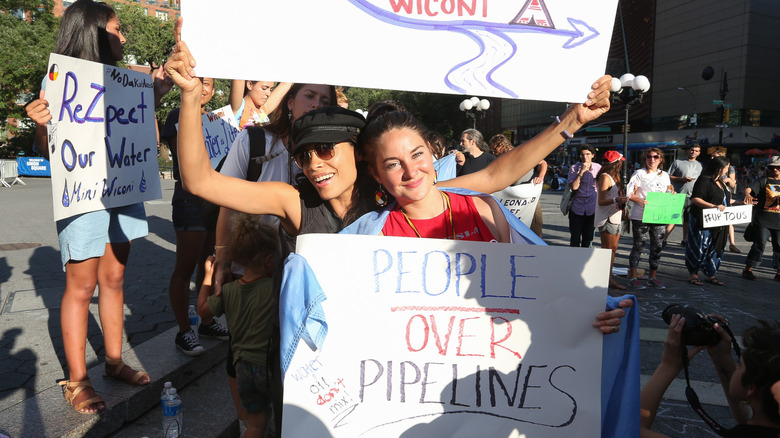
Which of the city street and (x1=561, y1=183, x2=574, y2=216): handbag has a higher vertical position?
(x1=561, y1=183, x2=574, y2=216): handbag

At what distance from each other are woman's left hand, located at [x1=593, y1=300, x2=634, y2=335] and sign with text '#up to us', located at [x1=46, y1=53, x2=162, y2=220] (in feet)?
7.51

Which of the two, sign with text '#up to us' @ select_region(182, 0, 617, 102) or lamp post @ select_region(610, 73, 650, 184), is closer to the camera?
sign with text '#up to us' @ select_region(182, 0, 617, 102)

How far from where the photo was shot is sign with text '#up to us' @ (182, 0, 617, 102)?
1.60 m

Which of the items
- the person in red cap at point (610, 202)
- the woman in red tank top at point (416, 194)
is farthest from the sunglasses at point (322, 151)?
the person in red cap at point (610, 202)

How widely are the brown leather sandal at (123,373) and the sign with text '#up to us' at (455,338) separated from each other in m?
1.73

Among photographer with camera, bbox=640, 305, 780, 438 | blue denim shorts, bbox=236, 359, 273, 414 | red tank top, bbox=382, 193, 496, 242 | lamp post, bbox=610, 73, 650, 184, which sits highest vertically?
lamp post, bbox=610, 73, 650, 184

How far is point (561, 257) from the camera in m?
1.67

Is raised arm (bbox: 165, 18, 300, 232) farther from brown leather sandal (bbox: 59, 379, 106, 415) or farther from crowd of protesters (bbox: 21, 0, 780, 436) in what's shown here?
brown leather sandal (bbox: 59, 379, 106, 415)

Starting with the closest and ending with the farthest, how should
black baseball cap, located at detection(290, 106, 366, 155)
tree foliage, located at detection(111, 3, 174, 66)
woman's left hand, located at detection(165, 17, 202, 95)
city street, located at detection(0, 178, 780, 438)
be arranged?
woman's left hand, located at detection(165, 17, 202, 95)
black baseball cap, located at detection(290, 106, 366, 155)
city street, located at detection(0, 178, 780, 438)
tree foliage, located at detection(111, 3, 174, 66)

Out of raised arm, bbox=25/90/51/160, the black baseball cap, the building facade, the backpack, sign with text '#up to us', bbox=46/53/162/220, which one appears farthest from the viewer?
the building facade

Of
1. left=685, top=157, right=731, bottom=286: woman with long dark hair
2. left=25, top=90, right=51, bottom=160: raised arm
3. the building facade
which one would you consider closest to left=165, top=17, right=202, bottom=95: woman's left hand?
left=25, top=90, right=51, bottom=160: raised arm

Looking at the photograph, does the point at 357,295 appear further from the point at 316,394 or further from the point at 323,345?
the point at 316,394

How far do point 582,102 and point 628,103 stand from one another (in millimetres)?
13911

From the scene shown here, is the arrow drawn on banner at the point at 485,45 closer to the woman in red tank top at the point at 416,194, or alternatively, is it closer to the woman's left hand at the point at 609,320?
the woman in red tank top at the point at 416,194
